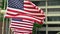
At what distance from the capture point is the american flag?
20406 mm

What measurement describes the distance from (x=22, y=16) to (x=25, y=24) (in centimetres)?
118

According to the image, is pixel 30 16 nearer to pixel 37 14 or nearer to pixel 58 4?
pixel 37 14

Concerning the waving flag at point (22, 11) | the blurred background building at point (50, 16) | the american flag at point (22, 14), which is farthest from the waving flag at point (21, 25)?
the blurred background building at point (50, 16)

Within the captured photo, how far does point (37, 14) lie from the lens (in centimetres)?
2166

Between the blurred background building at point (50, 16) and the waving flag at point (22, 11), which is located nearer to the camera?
the waving flag at point (22, 11)

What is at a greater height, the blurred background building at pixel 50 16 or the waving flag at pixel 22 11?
the waving flag at pixel 22 11

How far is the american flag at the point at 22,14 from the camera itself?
20.4m

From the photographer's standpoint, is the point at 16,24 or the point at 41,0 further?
the point at 41,0

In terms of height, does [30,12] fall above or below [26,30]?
above

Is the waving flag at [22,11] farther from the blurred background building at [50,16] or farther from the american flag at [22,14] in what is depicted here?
the blurred background building at [50,16]

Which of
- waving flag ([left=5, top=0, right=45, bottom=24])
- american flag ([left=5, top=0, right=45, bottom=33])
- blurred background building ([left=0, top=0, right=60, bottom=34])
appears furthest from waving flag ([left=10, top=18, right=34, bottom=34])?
blurred background building ([left=0, top=0, right=60, bottom=34])

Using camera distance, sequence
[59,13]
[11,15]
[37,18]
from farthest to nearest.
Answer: [59,13] < [37,18] < [11,15]

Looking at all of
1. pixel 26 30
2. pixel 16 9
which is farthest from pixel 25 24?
pixel 16 9

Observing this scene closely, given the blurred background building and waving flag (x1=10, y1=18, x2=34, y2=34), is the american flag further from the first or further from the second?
the blurred background building
